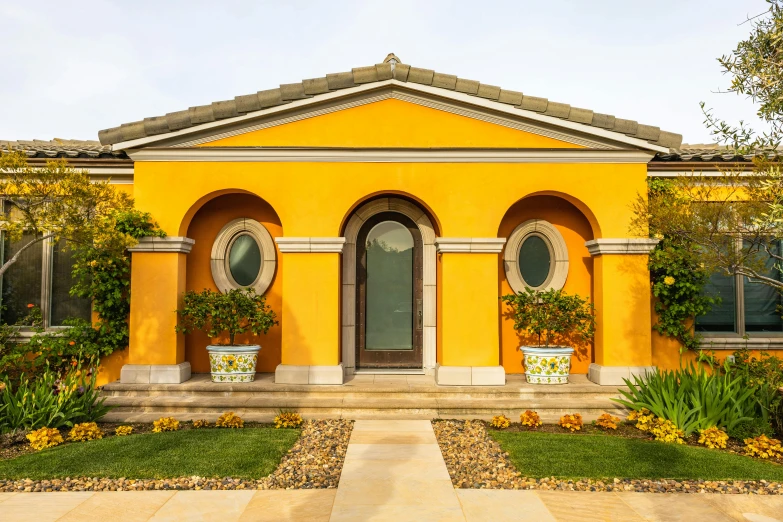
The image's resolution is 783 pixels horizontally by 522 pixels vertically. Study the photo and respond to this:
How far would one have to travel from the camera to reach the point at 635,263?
8.41 m

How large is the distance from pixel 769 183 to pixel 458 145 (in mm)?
4308

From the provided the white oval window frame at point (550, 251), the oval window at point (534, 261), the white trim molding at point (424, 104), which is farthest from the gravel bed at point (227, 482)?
the white trim molding at point (424, 104)

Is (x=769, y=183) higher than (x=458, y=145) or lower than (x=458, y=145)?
lower

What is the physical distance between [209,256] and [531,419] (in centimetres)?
588

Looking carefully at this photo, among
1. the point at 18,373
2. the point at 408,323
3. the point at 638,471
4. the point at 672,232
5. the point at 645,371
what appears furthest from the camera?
the point at 408,323

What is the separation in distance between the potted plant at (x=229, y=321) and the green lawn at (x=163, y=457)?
166cm

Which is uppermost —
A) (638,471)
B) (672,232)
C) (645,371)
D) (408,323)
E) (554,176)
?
(554,176)

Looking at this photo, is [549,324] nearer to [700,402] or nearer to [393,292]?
[700,402]

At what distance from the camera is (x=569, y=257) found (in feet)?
30.4

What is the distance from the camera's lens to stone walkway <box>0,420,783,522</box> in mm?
4273

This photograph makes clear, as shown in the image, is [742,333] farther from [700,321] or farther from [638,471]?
[638,471]

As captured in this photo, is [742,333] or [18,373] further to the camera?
[742,333]

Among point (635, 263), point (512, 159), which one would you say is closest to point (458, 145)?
point (512, 159)

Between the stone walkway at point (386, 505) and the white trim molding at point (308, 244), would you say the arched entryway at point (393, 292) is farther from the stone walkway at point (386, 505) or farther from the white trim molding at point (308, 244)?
the stone walkway at point (386, 505)
